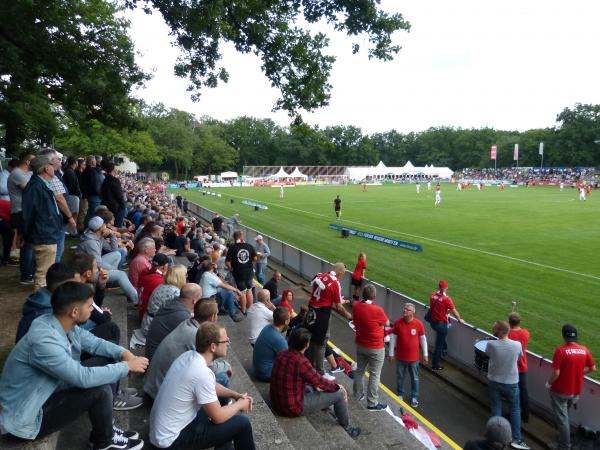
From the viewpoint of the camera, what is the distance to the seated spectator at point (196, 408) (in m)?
3.71

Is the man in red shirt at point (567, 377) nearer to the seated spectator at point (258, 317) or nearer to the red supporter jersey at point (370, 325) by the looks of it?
the red supporter jersey at point (370, 325)

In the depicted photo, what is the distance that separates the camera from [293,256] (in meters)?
17.3

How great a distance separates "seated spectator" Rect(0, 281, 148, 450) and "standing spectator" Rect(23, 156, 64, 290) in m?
3.60

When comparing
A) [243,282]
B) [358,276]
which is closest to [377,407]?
[243,282]

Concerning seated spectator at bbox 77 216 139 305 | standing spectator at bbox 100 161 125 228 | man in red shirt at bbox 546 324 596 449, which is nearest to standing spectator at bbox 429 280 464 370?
man in red shirt at bbox 546 324 596 449

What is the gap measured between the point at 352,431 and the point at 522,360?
3.43 m

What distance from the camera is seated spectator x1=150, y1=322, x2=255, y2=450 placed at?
3.71 m

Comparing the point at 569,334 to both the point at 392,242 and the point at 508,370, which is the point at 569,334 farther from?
the point at 392,242

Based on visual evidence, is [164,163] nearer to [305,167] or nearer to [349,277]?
[305,167]

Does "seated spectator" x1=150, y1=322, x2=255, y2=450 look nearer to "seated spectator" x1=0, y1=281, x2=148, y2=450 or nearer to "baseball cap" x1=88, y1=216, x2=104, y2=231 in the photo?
"seated spectator" x1=0, y1=281, x2=148, y2=450

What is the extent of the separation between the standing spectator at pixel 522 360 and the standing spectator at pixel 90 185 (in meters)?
10.4

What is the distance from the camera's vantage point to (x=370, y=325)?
281 inches

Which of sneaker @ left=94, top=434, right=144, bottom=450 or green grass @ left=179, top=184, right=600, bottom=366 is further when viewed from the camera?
green grass @ left=179, top=184, right=600, bottom=366

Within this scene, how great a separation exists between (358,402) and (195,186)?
244 feet
